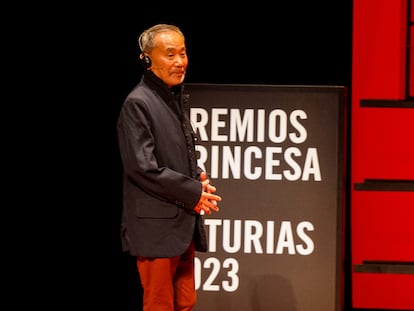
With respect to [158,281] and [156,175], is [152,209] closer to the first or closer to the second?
[156,175]

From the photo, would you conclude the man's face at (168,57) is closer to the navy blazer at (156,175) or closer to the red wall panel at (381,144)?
the navy blazer at (156,175)

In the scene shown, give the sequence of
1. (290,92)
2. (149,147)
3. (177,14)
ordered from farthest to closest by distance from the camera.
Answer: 1. (177,14)
2. (290,92)
3. (149,147)

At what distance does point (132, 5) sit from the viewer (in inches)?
151

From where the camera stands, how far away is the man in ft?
8.79

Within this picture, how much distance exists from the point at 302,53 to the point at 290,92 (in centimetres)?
31

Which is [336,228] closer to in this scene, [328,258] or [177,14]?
[328,258]

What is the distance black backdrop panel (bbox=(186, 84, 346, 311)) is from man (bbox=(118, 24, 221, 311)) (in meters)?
0.77

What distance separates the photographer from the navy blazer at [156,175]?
8.76 feet

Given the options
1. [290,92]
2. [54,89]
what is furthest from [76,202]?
[290,92]

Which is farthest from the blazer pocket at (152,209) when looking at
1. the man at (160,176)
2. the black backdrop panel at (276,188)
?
the black backdrop panel at (276,188)

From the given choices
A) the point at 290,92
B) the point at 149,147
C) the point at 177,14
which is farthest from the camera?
the point at 177,14

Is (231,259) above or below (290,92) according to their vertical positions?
below

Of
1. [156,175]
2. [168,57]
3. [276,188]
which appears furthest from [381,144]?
[156,175]

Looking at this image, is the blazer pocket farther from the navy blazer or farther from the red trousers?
the red trousers
